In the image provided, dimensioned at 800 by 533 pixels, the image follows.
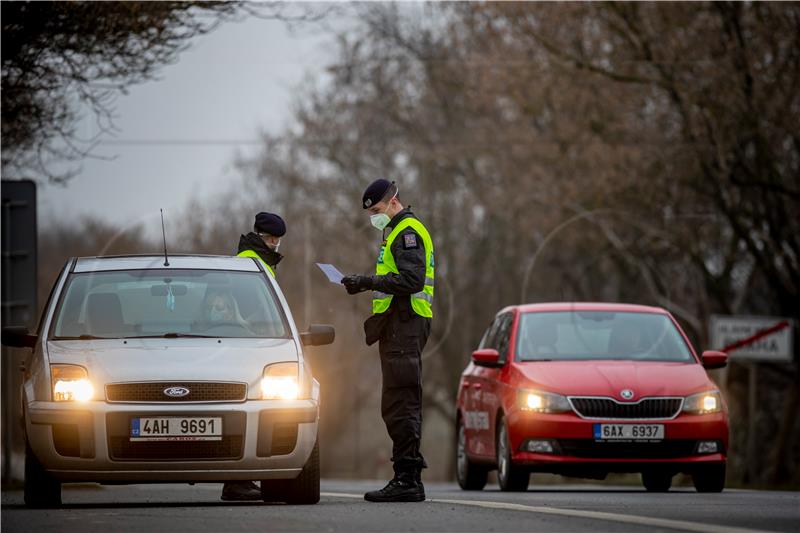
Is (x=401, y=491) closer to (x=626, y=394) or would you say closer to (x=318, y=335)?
(x=318, y=335)

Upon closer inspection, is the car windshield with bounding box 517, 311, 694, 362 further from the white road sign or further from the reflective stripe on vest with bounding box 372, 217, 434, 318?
the white road sign

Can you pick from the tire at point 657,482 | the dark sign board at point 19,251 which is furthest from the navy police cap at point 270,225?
the dark sign board at point 19,251

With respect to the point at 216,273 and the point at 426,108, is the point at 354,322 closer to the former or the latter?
the point at 426,108

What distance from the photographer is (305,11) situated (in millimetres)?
18891

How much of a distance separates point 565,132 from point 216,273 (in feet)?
73.6

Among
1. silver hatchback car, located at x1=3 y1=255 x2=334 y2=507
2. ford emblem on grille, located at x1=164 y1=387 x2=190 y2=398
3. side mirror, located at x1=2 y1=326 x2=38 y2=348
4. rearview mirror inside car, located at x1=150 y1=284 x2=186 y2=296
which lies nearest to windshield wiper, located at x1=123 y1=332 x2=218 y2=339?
silver hatchback car, located at x1=3 y1=255 x2=334 y2=507

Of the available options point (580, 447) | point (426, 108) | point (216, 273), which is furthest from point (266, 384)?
point (426, 108)

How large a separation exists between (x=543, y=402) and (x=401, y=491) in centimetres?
304

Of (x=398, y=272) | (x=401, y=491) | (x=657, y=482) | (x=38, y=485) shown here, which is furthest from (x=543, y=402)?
(x=38, y=485)

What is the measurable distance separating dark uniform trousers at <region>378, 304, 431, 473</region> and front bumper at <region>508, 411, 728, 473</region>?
9.23 feet

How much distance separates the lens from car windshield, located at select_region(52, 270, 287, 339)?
11.9m

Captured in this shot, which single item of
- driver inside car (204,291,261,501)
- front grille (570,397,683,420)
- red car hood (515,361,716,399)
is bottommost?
front grille (570,397,683,420)

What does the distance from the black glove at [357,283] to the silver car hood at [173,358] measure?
0.55 metres

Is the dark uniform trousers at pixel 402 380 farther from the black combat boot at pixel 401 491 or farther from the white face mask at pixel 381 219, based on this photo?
the white face mask at pixel 381 219
